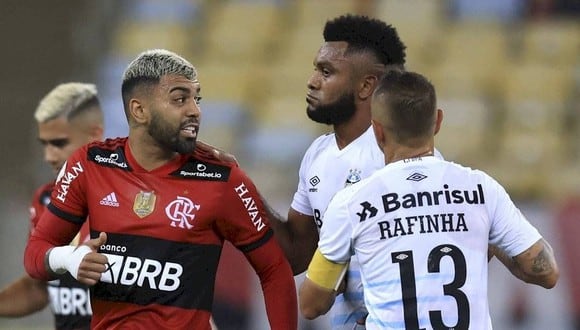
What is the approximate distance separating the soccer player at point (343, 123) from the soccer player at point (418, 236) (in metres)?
0.73

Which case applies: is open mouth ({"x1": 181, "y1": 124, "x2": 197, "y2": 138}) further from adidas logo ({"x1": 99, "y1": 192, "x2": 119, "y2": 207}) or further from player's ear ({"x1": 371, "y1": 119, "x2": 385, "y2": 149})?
player's ear ({"x1": 371, "y1": 119, "x2": 385, "y2": 149})

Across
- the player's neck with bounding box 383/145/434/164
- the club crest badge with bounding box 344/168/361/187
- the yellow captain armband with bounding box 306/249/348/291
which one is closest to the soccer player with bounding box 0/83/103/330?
the club crest badge with bounding box 344/168/361/187

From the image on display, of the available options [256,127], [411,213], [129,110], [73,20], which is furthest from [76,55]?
[411,213]

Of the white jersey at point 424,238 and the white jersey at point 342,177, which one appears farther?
the white jersey at point 342,177

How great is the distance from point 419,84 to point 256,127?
8.32 metres

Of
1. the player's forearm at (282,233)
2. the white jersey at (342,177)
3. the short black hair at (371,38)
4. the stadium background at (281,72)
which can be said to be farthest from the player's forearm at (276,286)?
the stadium background at (281,72)

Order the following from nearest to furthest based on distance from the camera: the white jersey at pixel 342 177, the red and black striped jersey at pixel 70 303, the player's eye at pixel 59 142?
the white jersey at pixel 342 177, the red and black striped jersey at pixel 70 303, the player's eye at pixel 59 142

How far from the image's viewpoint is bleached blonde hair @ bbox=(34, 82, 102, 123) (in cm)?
670

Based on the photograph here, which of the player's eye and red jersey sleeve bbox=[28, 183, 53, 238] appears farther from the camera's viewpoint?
the player's eye

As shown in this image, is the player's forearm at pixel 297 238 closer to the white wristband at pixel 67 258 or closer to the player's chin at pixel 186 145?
the player's chin at pixel 186 145

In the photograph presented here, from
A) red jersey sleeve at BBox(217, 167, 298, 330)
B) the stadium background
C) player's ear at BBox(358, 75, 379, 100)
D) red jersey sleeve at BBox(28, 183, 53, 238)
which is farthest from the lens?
the stadium background

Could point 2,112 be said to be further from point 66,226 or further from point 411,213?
point 411,213

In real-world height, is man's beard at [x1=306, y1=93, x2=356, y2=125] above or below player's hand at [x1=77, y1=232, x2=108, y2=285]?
above

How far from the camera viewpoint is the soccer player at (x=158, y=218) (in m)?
4.96
